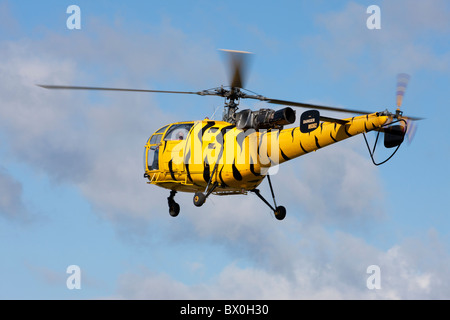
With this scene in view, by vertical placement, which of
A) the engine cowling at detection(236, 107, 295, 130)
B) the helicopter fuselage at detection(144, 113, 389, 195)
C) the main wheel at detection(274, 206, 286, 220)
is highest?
the engine cowling at detection(236, 107, 295, 130)

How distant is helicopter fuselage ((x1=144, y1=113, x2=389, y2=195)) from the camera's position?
33.8 meters

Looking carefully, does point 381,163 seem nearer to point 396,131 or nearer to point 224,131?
point 396,131

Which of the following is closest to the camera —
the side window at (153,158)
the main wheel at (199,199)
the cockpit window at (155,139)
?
the main wheel at (199,199)

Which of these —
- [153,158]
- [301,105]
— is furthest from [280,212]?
[153,158]

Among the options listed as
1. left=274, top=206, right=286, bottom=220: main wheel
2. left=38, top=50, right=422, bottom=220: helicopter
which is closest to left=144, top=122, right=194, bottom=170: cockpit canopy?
left=38, top=50, right=422, bottom=220: helicopter

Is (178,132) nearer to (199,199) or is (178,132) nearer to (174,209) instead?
(174,209)

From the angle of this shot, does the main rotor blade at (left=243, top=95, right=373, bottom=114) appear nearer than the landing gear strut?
Yes

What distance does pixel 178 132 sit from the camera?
132 feet

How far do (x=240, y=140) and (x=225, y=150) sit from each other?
106cm

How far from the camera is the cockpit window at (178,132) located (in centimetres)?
3969

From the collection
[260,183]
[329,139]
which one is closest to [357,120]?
[329,139]

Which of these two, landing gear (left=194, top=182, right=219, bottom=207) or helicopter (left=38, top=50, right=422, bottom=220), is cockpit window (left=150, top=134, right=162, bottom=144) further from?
landing gear (left=194, top=182, right=219, bottom=207)

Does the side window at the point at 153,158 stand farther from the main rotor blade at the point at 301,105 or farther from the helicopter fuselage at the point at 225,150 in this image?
the main rotor blade at the point at 301,105

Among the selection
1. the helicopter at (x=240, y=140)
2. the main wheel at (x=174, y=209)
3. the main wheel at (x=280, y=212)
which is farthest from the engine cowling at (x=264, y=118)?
the main wheel at (x=174, y=209)
